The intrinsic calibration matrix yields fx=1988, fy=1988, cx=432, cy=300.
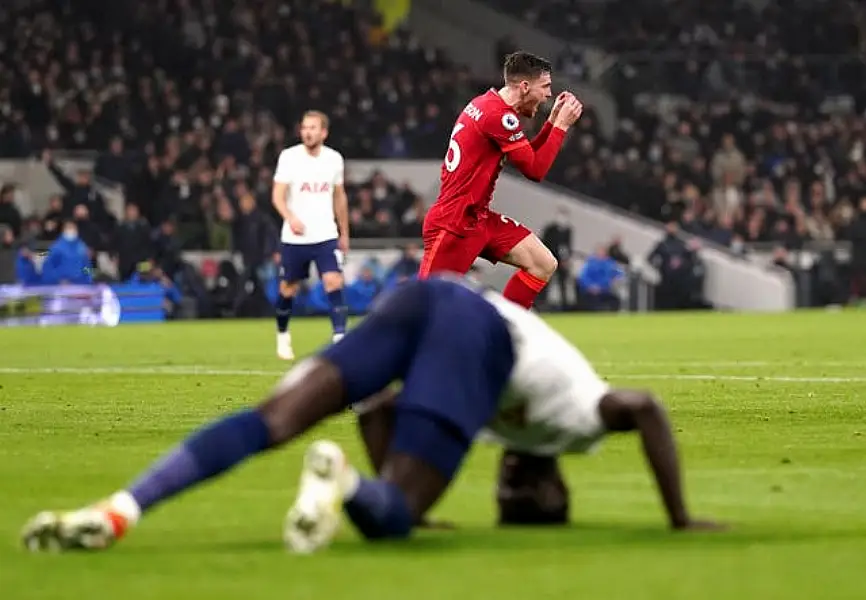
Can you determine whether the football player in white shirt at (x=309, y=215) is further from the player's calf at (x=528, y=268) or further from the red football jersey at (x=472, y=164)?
the red football jersey at (x=472, y=164)

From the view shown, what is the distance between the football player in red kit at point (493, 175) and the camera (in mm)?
14609

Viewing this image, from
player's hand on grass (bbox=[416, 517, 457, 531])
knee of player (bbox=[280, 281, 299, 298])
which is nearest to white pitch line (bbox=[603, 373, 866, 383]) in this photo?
knee of player (bbox=[280, 281, 299, 298])

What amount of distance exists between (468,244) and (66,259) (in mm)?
18662

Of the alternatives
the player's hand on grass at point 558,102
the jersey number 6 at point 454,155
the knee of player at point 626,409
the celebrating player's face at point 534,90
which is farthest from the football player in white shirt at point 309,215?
the knee of player at point 626,409

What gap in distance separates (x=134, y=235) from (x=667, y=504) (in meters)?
27.0

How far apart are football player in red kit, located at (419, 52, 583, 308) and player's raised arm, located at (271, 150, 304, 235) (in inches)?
216

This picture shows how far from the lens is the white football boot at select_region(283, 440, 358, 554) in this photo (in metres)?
6.34

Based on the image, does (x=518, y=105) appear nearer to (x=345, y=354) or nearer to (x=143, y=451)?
(x=143, y=451)

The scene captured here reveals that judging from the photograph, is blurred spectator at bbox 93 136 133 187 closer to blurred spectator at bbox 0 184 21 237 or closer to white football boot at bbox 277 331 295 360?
blurred spectator at bbox 0 184 21 237

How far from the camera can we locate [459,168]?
1498 centimetres

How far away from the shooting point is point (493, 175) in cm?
1503

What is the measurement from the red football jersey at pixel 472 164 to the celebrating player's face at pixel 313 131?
224 inches

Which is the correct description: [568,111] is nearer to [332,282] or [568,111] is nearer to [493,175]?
[493,175]

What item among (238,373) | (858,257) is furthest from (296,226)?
(858,257)
